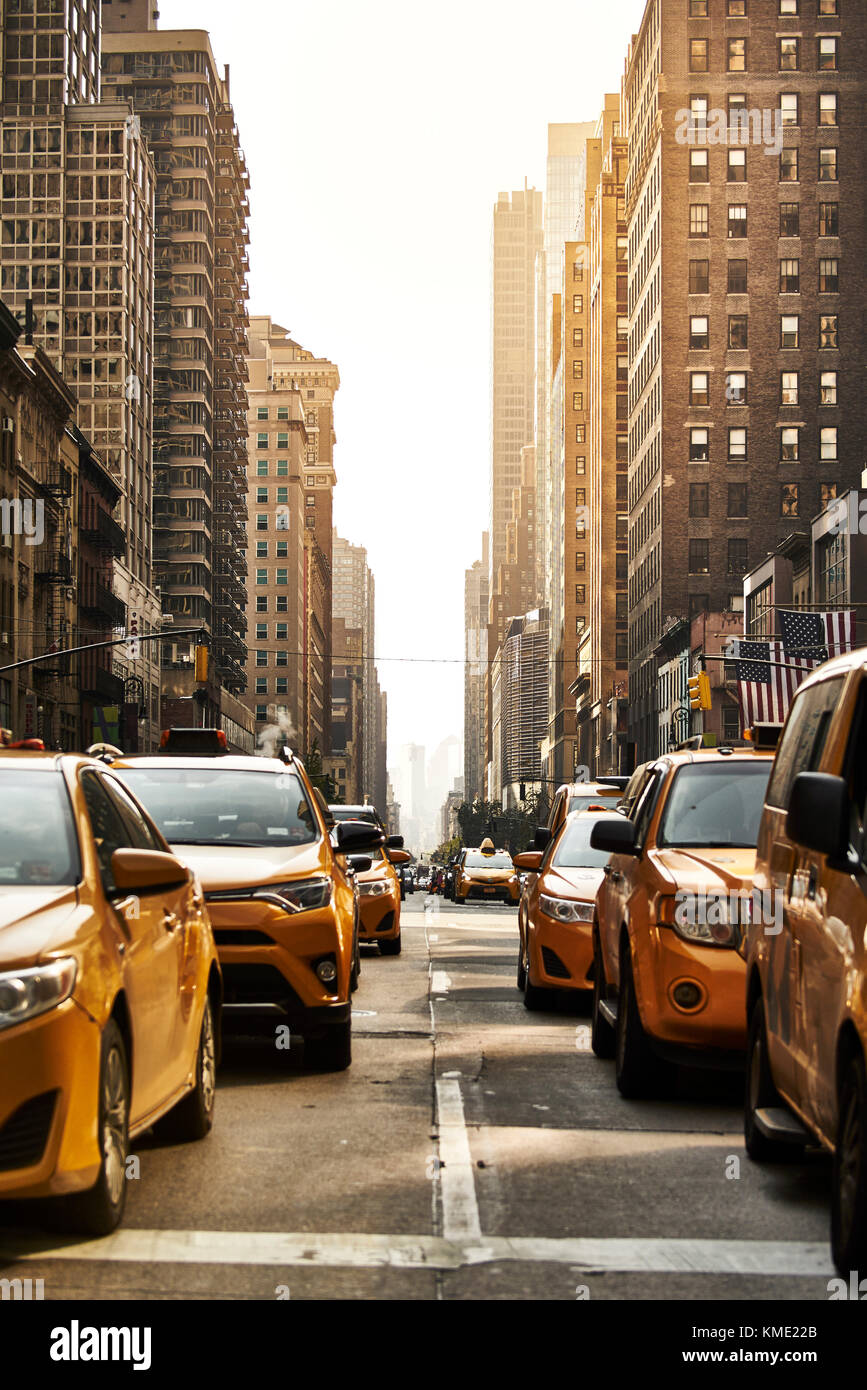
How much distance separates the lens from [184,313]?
124 meters

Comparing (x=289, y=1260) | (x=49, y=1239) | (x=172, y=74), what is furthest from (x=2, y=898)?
(x=172, y=74)

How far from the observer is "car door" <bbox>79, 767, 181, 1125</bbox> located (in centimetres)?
652

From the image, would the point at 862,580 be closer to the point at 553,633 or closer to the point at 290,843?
the point at 290,843

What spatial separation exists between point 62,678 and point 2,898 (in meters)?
66.1

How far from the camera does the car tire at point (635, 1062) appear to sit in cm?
939

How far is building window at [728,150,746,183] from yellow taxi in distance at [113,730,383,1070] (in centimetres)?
9826

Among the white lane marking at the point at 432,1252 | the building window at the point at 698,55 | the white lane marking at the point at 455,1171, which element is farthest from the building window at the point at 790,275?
the white lane marking at the point at 432,1252

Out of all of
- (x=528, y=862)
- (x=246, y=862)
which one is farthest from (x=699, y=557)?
(x=246, y=862)

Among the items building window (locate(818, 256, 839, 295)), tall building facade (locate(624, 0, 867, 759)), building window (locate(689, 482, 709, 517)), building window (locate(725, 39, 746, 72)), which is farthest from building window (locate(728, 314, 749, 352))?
building window (locate(725, 39, 746, 72))

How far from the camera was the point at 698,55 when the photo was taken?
104750 mm

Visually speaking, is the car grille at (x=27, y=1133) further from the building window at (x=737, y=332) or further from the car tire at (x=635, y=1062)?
the building window at (x=737, y=332)

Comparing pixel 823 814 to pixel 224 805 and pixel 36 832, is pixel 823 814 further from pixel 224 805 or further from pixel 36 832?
pixel 224 805

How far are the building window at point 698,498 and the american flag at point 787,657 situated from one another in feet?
179

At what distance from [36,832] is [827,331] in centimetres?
10240
